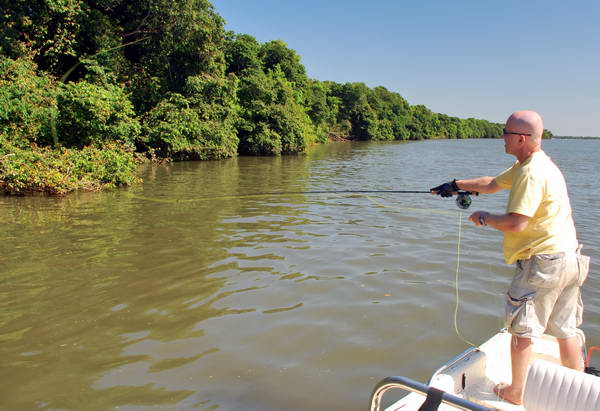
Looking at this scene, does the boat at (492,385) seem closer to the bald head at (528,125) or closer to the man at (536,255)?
the man at (536,255)

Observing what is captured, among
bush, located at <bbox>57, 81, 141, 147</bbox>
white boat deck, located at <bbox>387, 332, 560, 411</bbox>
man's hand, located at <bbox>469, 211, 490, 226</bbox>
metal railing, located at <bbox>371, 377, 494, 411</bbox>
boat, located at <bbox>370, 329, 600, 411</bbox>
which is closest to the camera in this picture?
metal railing, located at <bbox>371, 377, 494, 411</bbox>

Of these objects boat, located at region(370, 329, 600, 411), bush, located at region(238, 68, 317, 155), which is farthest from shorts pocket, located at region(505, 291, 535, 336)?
bush, located at region(238, 68, 317, 155)

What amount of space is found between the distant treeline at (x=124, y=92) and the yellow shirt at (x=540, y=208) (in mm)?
12426

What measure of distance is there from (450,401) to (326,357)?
237 centimetres

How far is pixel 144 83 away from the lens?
25.3 metres

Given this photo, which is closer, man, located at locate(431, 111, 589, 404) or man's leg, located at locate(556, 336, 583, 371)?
man, located at locate(431, 111, 589, 404)

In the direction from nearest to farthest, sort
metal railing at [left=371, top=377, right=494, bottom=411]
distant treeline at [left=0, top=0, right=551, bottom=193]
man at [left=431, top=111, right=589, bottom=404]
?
metal railing at [left=371, top=377, right=494, bottom=411]
man at [left=431, top=111, right=589, bottom=404]
distant treeline at [left=0, top=0, right=551, bottom=193]

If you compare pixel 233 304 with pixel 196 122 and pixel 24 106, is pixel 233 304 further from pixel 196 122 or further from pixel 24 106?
pixel 196 122

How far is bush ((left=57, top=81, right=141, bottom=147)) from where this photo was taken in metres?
15.4

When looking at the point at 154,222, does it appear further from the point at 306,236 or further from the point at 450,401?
the point at 450,401

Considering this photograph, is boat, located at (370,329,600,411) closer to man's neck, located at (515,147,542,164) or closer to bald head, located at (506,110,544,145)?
man's neck, located at (515,147,542,164)

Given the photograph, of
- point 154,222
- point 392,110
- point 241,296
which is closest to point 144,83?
point 154,222

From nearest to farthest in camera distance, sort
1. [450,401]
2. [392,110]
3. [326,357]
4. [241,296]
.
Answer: [450,401] < [326,357] < [241,296] < [392,110]

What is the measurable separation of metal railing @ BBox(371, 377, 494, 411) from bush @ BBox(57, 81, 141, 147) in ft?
51.8
